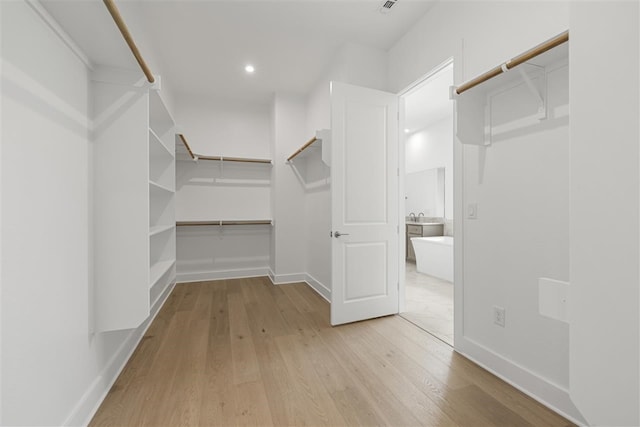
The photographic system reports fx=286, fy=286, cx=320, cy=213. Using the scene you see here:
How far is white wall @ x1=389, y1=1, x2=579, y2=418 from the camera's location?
61.0 inches

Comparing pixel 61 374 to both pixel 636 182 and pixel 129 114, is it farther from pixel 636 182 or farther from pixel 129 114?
pixel 636 182

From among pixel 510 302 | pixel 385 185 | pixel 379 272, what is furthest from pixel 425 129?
pixel 510 302

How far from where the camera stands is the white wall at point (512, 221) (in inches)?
61.0

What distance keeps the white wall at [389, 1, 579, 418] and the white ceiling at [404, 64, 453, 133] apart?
1.55m

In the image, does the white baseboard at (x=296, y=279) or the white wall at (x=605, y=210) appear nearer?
the white wall at (x=605, y=210)

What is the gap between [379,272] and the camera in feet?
9.13

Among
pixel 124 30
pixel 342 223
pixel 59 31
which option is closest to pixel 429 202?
pixel 342 223

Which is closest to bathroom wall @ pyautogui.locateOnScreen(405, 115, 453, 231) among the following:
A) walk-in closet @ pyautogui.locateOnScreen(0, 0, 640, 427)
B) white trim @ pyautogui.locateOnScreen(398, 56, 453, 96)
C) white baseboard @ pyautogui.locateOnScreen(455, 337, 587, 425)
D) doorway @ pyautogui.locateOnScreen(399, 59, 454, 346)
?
doorway @ pyautogui.locateOnScreen(399, 59, 454, 346)

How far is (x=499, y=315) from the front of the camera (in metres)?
1.85

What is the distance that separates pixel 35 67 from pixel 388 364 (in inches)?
95.9

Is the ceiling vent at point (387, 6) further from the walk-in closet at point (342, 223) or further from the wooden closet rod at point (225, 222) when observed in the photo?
the wooden closet rod at point (225, 222)

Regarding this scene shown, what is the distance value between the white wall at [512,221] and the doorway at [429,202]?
34cm

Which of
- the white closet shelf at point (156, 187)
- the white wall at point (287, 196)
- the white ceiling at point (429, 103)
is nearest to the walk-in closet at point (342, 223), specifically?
the white closet shelf at point (156, 187)

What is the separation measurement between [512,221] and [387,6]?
1.97 meters
